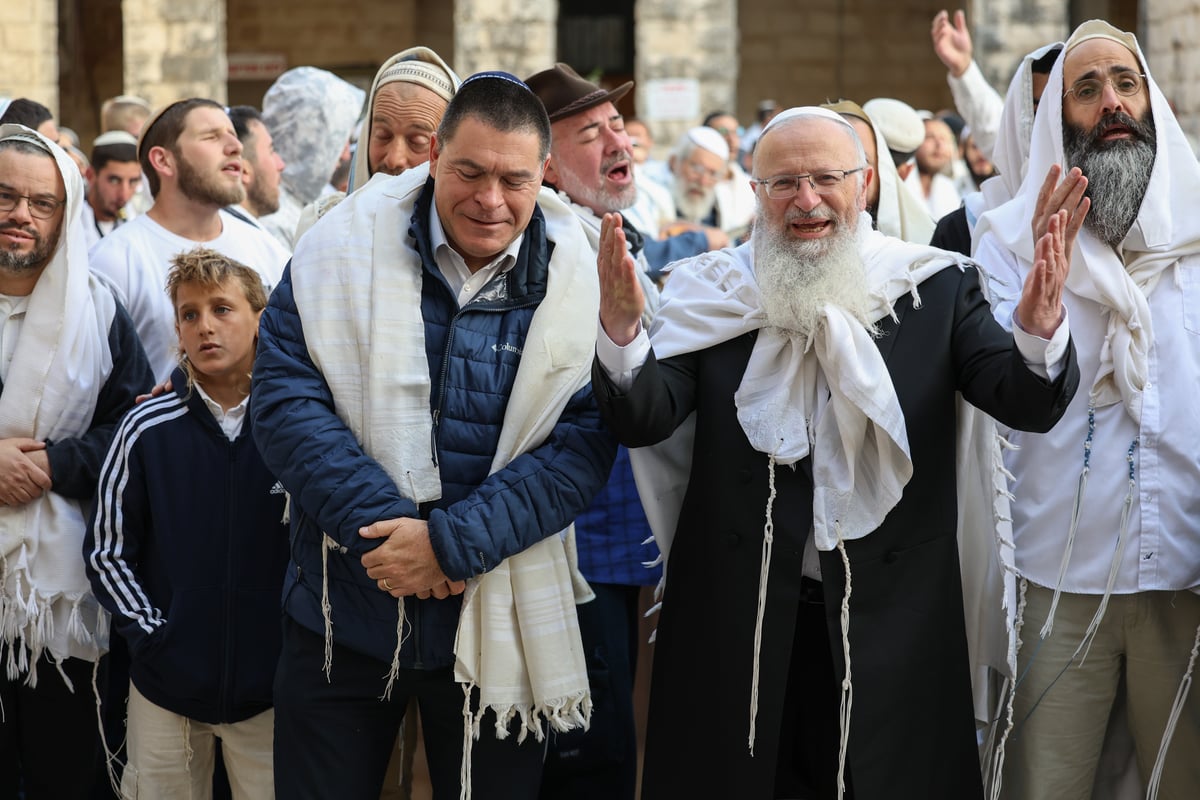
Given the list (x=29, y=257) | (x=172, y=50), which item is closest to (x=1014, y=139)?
(x=29, y=257)

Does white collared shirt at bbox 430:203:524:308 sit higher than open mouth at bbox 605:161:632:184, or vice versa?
open mouth at bbox 605:161:632:184

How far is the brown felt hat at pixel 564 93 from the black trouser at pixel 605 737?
4.93ft

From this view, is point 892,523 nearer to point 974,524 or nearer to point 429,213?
point 974,524

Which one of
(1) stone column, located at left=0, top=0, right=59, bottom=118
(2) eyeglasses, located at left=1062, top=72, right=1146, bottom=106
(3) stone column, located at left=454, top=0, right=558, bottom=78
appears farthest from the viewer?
(3) stone column, located at left=454, top=0, right=558, bottom=78

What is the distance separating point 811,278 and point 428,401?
0.94 metres

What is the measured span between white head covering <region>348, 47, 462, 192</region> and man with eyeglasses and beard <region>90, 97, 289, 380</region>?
558 millimetres

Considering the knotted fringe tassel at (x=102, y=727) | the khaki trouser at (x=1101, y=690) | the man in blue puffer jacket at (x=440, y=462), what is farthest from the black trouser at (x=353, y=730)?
the khaki trouser at (x=1101, y=690)

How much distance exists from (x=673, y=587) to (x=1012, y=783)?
1075 millimetres

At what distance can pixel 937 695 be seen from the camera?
3.29 metres

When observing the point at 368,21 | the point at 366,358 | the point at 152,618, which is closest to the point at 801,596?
the point at 366,358

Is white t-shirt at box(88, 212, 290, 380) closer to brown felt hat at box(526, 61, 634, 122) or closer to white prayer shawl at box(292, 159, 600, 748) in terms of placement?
brown felt hat at box(526, 61, 634, 122)

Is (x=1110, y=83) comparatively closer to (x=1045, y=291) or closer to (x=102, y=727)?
(x=1045, y=291)

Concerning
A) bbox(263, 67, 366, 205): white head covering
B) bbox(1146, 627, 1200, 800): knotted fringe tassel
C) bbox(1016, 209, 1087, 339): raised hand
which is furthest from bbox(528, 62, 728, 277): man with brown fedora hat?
bbox(263, 67, 366, 205): white head covering

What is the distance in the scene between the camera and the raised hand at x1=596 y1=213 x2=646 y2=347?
3053 millimetres
